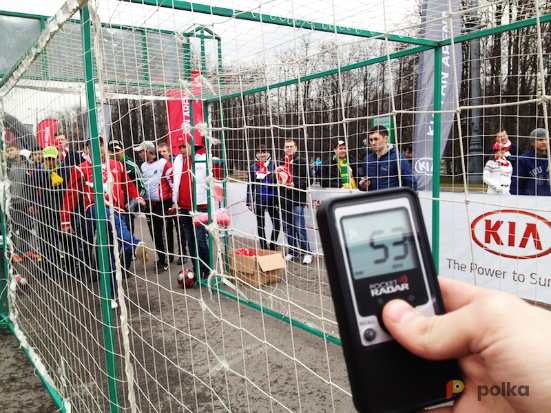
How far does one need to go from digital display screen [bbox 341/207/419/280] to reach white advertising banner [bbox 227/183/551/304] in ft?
8.98

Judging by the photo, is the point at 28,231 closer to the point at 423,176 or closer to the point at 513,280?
the point at 423,176

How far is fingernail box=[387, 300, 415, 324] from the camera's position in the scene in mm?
668

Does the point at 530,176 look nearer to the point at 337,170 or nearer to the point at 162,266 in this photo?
the point at 337,170

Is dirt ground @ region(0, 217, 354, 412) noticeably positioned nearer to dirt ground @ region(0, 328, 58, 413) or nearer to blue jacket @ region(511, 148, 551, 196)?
dirt ground @ region(0, 328, 58, 413)

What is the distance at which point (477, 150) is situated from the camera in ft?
18.7

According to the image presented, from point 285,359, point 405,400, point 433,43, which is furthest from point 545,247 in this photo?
point 405,400

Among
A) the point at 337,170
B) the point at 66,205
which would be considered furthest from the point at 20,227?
the point at 337,170

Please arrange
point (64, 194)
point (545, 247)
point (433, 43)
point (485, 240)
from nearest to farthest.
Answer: point (64, 194) → point (433, 43) → point (545, 247) → point (485, 240)

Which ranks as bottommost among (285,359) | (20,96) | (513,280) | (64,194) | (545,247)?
(285,359)

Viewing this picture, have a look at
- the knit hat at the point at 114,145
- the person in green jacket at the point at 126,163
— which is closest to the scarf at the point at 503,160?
the person in green jacket at the point at 126,163

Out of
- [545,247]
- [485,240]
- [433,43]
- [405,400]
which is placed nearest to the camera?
[405,400]

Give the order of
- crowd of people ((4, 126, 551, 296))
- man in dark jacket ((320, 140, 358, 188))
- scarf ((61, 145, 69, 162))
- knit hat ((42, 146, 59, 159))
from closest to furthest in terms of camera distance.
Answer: crowd of people ((4, 126, 551, 296)) < scarf ((61, 145, 69, 162)) < knit hat ((42, 146, 59, 159)) < man in dark jacket ((320, 140, 358, 188))

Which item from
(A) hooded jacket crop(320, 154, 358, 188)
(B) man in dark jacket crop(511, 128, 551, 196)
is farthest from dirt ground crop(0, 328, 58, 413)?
(B) man in dark jacket crop(511, 128, 551, 196)

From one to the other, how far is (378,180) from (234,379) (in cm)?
217
